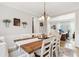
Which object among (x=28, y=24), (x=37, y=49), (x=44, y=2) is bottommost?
(x=37, y=49)

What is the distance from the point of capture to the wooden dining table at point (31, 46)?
1640 millimetres

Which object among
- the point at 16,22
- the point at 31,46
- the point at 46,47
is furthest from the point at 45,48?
the point at 16,22

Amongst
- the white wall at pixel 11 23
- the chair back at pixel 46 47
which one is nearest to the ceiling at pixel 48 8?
the white wall at pixel 11 23

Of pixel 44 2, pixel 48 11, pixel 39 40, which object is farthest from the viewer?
pixel 39 40

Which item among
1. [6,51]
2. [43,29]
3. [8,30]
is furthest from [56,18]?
[6,51]

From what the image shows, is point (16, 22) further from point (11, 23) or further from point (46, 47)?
point (46, 47)

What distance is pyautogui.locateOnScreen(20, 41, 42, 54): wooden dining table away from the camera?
1.64 metres

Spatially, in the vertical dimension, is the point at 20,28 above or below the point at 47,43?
above

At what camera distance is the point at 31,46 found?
5.68ft

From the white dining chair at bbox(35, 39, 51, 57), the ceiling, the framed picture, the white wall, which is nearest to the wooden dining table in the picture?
the white dining chair at bbox(35, 39, 51, 57)

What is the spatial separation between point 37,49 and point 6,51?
Answer: 1.70 ft

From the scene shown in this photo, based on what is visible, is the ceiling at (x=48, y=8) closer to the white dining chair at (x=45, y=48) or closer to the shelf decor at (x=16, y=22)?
the shelf decor at (x=16, y=22)

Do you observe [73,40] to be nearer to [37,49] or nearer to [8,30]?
[37,49]

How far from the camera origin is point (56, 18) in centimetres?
173
